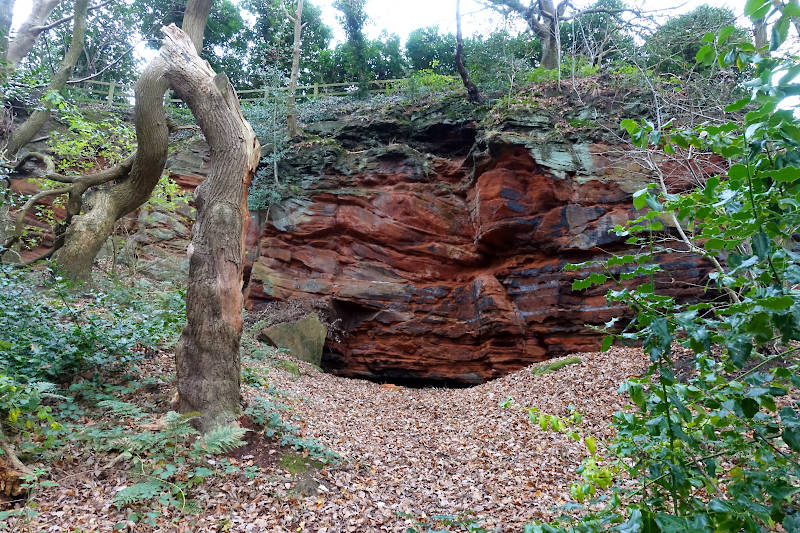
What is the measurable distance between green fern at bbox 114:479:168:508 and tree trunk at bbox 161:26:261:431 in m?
0.85

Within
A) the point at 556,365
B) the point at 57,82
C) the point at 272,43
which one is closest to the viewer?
the point at 556,365

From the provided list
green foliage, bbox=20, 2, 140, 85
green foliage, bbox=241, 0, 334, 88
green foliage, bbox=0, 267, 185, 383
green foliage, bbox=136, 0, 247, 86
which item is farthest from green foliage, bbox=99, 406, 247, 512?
green foliage, bbox=136, 0, 247, 86

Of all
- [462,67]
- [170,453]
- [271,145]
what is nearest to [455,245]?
[462,67]

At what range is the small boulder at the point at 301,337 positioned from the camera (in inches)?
420

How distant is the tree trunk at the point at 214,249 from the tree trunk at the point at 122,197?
72cm

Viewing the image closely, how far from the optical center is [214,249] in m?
4.81

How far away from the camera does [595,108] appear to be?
38.8 feet

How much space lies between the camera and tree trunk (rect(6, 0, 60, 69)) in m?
9.21

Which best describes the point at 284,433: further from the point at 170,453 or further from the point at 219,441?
the point at 170,453

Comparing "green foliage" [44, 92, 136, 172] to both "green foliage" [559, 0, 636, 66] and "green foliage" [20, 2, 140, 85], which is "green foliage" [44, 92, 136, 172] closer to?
"green foliage" [20, 2, 140, 85]

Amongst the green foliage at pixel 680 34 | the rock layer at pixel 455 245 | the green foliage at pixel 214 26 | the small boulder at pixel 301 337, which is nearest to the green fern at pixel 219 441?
the small boulder at pixel 301 337

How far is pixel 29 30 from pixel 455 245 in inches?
439

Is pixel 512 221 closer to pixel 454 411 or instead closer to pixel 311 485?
pixel 454 411

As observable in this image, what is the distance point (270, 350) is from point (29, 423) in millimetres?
5995
